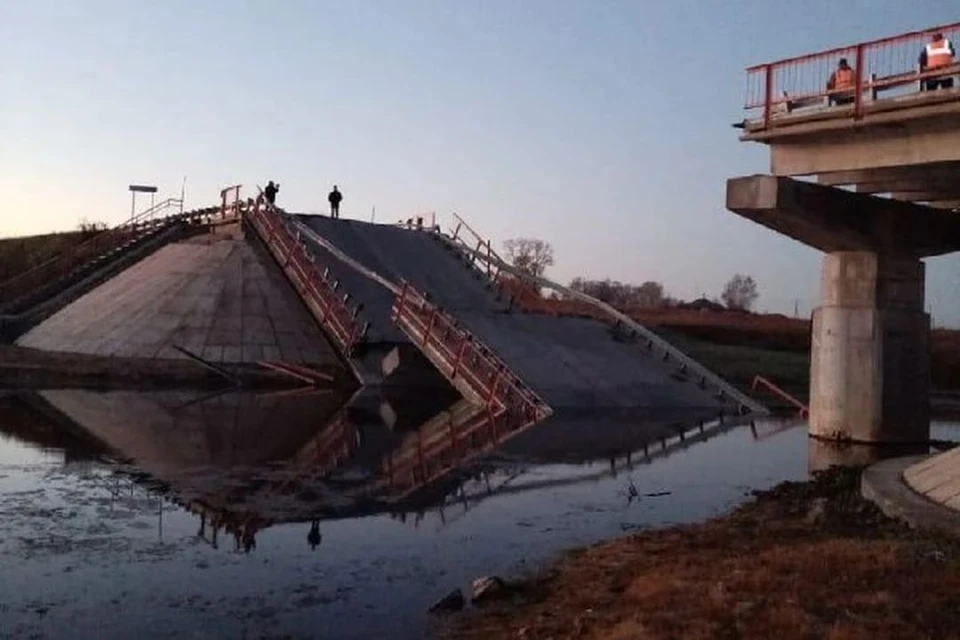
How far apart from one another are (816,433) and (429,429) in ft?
30.8

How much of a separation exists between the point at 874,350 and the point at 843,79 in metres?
7.12

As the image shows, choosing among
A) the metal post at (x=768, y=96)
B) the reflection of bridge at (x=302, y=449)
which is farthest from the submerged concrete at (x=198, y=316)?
the metal post at (x=768, y=96)

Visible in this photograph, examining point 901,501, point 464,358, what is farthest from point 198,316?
point 901,501

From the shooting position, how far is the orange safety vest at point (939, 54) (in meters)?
20.2

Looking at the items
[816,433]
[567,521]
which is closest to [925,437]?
[816,433]

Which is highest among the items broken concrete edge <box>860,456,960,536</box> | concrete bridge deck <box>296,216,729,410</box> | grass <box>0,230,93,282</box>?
grass <box>0,230,93,282</box>

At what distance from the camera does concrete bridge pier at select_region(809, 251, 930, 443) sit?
2667cm

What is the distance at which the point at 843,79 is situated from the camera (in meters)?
22.5

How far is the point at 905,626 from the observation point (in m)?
8.37

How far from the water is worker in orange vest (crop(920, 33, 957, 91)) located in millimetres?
7640

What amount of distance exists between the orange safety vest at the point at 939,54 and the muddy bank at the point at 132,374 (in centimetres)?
2179

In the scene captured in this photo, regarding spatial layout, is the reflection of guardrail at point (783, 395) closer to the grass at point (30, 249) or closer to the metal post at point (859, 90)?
the metal post at point (859, 90)

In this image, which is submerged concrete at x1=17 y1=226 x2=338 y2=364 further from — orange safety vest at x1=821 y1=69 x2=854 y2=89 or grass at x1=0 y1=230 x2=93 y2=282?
orange safety vest at x1=821 y1=69 x2=854 y2=89

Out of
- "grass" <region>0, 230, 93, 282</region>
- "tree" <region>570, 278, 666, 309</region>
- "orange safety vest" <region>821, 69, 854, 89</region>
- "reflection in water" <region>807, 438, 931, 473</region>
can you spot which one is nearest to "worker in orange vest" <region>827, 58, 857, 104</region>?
"orange safety vest" <region>821, 69, 854, 89</region>
